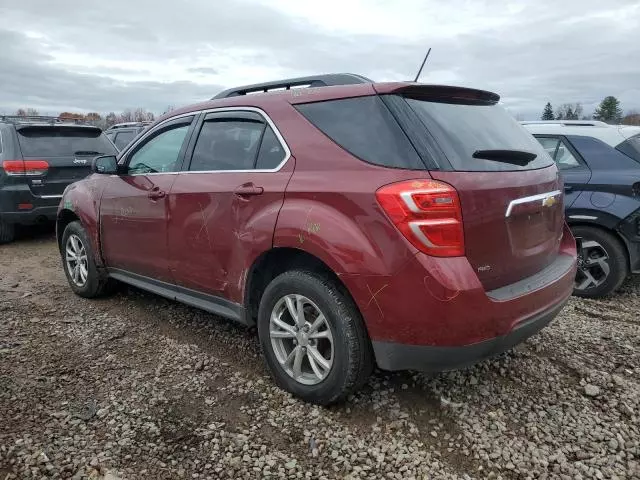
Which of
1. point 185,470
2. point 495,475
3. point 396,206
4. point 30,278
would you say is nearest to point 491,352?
point 495,475

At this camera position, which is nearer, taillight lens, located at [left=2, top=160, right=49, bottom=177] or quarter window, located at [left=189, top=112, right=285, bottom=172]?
quarter window, located at [left=189, top=112, right=285, bottom=172]

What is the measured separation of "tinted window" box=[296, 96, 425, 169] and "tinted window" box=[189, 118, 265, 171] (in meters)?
0.45

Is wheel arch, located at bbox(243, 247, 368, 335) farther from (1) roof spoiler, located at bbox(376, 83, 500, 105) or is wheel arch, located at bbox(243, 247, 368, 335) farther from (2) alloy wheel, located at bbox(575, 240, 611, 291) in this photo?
(2) alloy wheel, located at bbox(575, 240, 611, 291)

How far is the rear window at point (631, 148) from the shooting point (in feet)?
15.6

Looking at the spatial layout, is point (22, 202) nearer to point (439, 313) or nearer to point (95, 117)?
point (439, 313)

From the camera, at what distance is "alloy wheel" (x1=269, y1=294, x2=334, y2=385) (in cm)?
282

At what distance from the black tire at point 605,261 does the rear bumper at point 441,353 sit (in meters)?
2.58

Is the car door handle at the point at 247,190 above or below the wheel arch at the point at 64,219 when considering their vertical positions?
above

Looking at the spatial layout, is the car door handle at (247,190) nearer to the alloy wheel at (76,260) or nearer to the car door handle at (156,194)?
the car door handle at (156,194)

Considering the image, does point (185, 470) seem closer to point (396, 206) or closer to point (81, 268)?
point (396, 206)

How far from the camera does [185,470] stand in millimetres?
2436

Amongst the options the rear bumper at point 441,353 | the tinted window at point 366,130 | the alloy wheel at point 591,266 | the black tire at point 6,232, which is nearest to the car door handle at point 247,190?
the tinted window at point 366,130

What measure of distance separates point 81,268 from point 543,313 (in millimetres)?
3951

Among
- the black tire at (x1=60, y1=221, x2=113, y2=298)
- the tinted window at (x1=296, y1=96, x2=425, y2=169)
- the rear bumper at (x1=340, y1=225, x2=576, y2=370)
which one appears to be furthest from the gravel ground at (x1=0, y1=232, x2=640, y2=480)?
the tinted window at (x1=296, y1=96, x2=425, y2=169)
